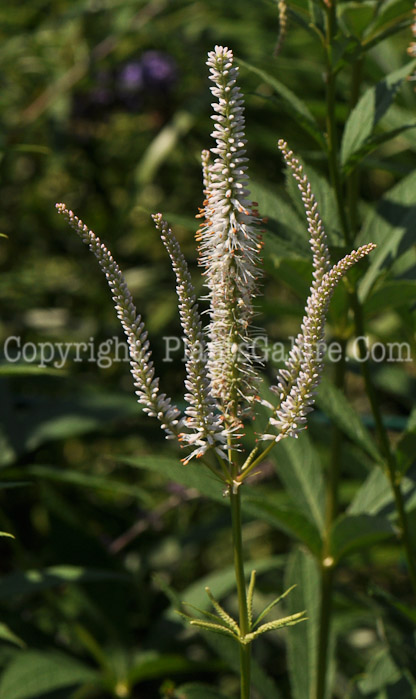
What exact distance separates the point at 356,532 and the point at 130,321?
483 mm

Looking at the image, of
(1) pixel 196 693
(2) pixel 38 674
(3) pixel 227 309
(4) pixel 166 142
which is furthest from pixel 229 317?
(4) pixel 166 142

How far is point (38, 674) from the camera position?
45.3 inches

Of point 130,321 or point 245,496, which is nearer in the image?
point 130,321

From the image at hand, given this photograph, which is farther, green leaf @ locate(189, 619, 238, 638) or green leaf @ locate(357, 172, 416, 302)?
green leaf @ locate(357, 172, 416, 302)

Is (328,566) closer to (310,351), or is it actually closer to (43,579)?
(43,579)

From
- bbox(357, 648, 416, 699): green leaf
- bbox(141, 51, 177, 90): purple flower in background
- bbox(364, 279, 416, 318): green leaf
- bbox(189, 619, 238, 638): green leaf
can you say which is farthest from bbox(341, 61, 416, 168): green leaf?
bbox(141, 51, 177, 90): purple flower in background

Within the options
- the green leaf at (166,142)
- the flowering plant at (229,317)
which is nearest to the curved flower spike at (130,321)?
the flowering plant at (229,317)

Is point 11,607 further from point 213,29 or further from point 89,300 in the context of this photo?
point 213,29

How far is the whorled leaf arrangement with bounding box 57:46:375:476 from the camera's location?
58 cm

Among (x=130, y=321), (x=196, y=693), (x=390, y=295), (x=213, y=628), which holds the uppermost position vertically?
(x=390, y=295)

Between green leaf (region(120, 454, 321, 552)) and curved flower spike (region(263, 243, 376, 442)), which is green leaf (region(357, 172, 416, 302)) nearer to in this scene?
green leaf (region(120, 454, 321, 552))

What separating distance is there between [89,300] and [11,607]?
1046 millimetres

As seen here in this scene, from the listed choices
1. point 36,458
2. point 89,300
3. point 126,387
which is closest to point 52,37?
point 89,300

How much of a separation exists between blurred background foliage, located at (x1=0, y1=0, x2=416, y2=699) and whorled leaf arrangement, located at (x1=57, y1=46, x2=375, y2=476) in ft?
0.96
